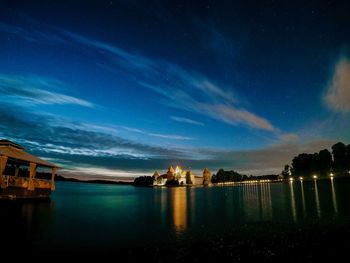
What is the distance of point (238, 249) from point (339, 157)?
182344 mm

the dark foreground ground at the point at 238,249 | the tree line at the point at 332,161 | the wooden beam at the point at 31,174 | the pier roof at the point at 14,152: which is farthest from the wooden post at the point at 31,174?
the tree line at the point at 332,161

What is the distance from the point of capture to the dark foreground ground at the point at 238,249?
16.3m

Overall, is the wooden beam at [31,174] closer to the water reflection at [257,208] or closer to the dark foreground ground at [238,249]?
the dark foreground ground at [238,249]

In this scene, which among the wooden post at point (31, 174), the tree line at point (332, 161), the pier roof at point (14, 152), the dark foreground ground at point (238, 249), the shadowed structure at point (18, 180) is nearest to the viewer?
the dark foreground ground at point (238, 249)

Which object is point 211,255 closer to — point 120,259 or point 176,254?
point 176,254

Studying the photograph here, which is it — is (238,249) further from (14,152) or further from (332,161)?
(332,161)

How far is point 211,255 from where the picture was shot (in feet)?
55.9

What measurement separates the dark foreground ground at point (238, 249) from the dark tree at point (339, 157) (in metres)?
169

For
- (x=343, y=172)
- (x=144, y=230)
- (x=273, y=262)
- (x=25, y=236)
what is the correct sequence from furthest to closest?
(x=343, y=172) → (x=144, y=230) → (x=25, y=236) → (x=273, y=262)

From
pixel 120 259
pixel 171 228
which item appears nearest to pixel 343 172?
pixel 171 228

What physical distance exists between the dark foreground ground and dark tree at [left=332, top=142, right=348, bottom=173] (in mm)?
168714

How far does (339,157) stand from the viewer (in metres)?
170

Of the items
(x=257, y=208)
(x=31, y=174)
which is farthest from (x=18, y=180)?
(x=257, y=208)

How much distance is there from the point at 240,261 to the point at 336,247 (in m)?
6.77
